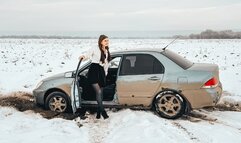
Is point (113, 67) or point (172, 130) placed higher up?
point (113, 67)

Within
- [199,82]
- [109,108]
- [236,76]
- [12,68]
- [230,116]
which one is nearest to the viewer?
[199,82]

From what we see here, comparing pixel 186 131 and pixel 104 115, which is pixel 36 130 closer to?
pixel 104 115

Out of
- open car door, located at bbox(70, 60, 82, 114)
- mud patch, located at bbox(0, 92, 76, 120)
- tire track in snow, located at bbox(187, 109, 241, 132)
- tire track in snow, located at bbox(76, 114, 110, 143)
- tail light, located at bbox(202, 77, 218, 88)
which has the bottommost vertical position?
mud patch, located at bbox(0, 92, 76, 120)

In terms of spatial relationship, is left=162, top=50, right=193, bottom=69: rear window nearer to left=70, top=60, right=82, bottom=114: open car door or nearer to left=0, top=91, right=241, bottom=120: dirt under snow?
left=0, top=91, right=241, bottom=120: dirt under snow

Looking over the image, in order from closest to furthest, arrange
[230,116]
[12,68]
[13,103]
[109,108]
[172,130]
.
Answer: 1. [172,130]
2. [230,116]
3. [109,108]
4. [13,103]
5. [12,68]

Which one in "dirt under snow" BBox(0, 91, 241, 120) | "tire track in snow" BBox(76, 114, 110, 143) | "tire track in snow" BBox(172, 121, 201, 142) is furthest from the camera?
"dirt under snow" BBox(0, 91, 241, 120)

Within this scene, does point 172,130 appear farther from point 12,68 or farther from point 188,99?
point 12,68

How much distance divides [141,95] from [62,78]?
2.03 m

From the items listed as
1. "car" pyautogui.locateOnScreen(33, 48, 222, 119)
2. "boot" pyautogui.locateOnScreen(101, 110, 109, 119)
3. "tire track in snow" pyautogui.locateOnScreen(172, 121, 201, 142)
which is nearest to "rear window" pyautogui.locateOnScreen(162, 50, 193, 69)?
"car" pyautogui.locateOnScreen(33, 48, 222, 119)

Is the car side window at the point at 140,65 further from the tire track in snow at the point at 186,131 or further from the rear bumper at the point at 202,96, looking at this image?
the tire track in snow at the point at 186,131

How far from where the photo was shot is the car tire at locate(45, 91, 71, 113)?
828 centimetres

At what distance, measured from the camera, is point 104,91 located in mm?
8281

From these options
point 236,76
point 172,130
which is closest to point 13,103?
point 172,130

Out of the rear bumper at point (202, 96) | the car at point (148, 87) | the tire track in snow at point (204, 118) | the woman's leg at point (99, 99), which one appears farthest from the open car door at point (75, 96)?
the tire track in snow at point (204, 118)
